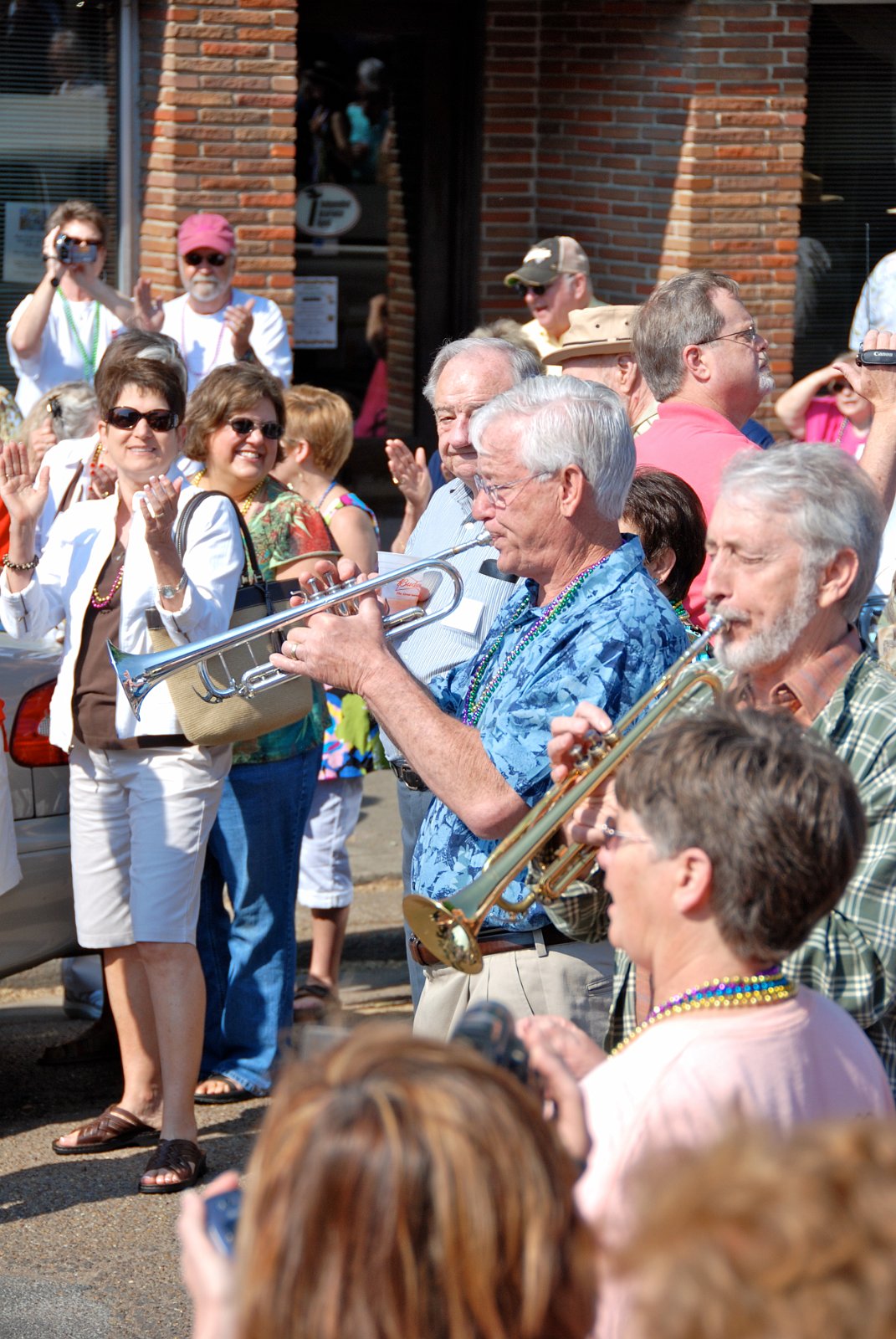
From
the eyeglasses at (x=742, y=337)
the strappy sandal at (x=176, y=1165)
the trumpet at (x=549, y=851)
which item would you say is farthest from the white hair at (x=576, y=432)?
the strappy sandal at (x=176, y=1165)

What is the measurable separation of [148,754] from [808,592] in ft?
7.04

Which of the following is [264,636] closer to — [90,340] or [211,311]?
[90,340]

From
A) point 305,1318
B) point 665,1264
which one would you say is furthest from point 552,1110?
point 665,1264

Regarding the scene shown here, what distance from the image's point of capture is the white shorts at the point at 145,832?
4.18 m

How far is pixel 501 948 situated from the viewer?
302cm

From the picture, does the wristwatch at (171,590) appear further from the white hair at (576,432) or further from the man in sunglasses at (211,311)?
the man in sunglasses at (211,311)

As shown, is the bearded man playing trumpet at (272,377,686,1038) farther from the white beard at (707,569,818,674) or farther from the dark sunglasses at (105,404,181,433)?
the dark sunglasses at (105,404,181,433)

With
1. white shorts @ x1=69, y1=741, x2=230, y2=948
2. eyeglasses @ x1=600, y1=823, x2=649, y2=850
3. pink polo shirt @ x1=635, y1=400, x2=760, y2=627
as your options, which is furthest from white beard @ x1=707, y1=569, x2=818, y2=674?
white shorts @ x1=69, y1=741, x2=230, y2=948

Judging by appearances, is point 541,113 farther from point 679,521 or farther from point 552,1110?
point 552,1110

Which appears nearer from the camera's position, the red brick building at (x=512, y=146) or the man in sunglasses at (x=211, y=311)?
the man in sunglasses at (x=211, y=311)

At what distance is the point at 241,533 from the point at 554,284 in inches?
134

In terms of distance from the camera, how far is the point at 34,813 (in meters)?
4.57

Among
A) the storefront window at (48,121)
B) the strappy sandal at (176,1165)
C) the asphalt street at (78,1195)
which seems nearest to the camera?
the asphalt street at (78,1195)

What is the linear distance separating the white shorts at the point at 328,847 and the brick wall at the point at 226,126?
4179 millimetres
